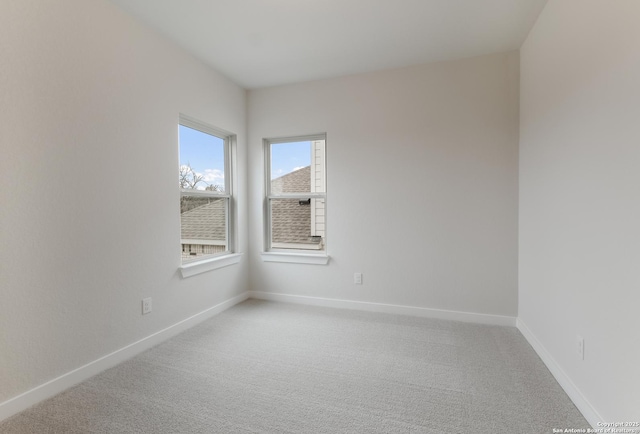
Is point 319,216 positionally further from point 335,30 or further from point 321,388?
point 321,388

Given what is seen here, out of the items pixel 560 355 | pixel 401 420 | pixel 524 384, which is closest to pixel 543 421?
pixel 524 384

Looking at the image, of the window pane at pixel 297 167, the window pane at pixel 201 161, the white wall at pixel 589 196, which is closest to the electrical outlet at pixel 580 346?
the white wall at pixel 589 196

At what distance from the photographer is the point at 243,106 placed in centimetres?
376

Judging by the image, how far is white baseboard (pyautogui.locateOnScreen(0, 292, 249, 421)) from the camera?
169 centimetres

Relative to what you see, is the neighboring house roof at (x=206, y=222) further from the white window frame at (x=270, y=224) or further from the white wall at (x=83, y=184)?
the white window frame at (x=270, y=224)

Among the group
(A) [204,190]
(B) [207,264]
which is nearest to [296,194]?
(A) [204,190]

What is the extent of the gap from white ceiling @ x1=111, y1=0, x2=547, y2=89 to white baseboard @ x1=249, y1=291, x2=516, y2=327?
99.3 inches

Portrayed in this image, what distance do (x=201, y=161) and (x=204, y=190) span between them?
1.00ft

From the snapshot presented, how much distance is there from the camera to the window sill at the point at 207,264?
2869mm

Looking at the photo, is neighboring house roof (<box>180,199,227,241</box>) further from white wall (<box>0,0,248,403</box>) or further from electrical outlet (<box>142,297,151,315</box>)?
electrical outlet (<box>142,297,151,315</box>)

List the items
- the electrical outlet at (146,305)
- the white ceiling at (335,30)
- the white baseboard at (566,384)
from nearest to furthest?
the white baseboard at (566,384) < the white ceiling at (335,30) < the electrical outlet at (146,305)

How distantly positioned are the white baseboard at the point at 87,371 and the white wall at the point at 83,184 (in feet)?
0.16

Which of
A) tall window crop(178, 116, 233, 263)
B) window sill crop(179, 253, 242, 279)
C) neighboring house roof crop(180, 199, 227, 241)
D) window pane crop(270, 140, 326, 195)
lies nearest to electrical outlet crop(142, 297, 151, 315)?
window sill crop(179, 253, 242, 279)

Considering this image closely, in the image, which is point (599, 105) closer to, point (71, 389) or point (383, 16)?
point (383, 16)
